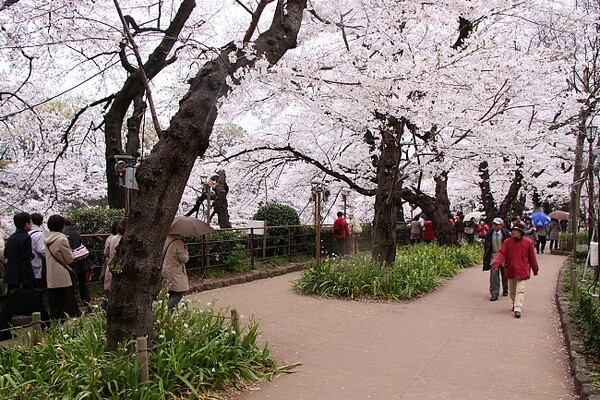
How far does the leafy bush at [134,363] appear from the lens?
13.9 ft

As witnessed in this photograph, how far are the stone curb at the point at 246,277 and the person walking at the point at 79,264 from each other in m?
2.60

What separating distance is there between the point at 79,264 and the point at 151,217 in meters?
3.40

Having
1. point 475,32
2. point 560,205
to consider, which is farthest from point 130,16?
point 560,205

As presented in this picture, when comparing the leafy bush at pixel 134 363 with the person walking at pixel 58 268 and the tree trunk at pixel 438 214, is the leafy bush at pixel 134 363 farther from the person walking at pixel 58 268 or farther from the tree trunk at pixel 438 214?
the tree trunk at pixel 438 214

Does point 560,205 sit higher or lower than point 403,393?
higher

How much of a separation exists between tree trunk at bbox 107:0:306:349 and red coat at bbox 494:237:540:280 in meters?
5.94

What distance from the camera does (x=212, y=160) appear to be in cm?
1639

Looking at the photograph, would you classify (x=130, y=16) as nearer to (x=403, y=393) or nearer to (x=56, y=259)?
(x=56, y=259)

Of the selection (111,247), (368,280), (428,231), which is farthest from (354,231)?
(111,247)

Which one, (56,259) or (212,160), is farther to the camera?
(212,160)

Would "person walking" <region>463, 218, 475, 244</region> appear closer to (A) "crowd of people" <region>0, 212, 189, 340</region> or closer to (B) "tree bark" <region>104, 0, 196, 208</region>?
(B) "tree bark" <region>104, 0, 196, 208</region>

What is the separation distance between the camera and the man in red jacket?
27.8 feet

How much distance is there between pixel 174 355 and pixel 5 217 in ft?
42.7

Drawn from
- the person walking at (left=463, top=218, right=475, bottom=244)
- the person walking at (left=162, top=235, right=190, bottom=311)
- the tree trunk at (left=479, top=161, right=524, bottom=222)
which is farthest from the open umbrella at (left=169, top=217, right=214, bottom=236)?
the person walking at (left=463, top=218, right=475, bottom=244)
